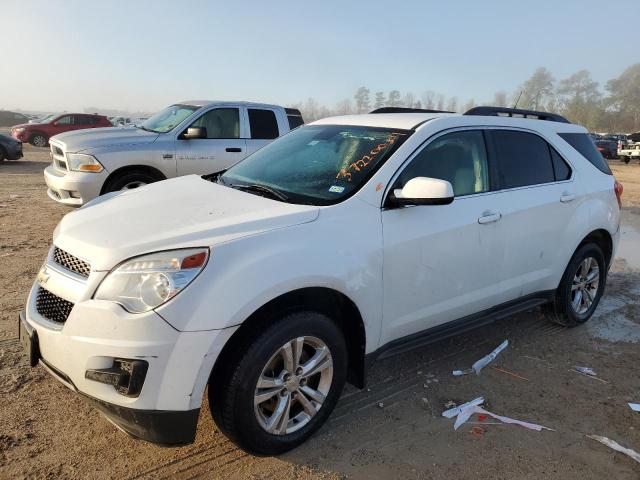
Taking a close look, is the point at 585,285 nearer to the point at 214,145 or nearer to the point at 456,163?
the point at 456,163

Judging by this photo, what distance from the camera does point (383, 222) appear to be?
3.03 meters

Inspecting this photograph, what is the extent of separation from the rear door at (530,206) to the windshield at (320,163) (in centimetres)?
100

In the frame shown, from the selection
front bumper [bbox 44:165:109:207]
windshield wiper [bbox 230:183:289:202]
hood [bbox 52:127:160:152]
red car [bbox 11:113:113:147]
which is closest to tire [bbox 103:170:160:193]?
front bumper [bbox 44:165:109:207]

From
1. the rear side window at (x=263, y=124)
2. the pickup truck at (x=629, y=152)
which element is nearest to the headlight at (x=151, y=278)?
the rear side window at (x=263, y=124)

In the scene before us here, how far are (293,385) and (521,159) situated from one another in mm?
2567

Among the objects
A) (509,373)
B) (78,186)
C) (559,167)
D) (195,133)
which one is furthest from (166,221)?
(195,133)

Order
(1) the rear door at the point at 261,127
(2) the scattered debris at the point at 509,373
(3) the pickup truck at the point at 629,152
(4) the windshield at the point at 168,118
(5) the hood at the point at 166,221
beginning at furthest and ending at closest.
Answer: (3) the pickup truck at the point at 629,152 < (1) the rear door at the point at 261,127 < (4) the windshield at the point at 168,118 < (2) the scattered debris at the point at 509,373 < (5) the hood at the point at 166,221

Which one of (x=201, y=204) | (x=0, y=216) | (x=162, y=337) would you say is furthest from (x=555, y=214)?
(x=0, y=216)

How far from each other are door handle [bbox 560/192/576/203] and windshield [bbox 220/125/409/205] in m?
1.69

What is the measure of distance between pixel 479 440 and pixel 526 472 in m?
0.32

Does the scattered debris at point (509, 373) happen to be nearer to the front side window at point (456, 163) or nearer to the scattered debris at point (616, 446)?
the scattered debris at point (616, 446)

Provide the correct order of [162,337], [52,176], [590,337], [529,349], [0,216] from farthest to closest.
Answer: [0,216] → [52,176] → [590,337] → [529,349] → [162,337]

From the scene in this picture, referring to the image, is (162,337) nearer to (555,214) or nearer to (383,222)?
(383,222)

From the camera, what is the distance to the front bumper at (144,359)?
227cm
